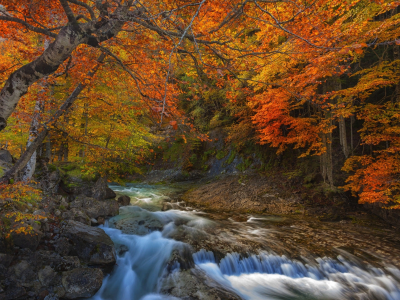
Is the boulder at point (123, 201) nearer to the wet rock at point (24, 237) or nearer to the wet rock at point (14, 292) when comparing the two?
the wet rock at point (24, 237)

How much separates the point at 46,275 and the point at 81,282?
0.73m

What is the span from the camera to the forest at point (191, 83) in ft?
11.4

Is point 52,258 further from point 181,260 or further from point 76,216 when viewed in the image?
point 181,260

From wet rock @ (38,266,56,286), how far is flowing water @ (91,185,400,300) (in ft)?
3.36

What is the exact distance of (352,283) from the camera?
5.20 metres

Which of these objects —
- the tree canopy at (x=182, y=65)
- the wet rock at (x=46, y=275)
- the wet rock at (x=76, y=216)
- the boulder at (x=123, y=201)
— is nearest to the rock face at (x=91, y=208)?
the wet rock at (x=76, y=216)

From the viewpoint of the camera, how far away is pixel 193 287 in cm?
479

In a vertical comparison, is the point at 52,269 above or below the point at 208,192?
below

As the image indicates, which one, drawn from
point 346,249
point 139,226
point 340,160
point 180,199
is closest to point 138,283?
point 139,226

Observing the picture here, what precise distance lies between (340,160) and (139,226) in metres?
11.2

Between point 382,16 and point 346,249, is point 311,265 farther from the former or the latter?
point 382,16

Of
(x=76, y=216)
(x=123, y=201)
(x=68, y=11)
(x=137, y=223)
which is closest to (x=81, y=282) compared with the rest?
(x=76, y=216)

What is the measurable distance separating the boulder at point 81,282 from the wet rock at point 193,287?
154cm

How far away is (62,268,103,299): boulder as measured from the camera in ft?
14.5
